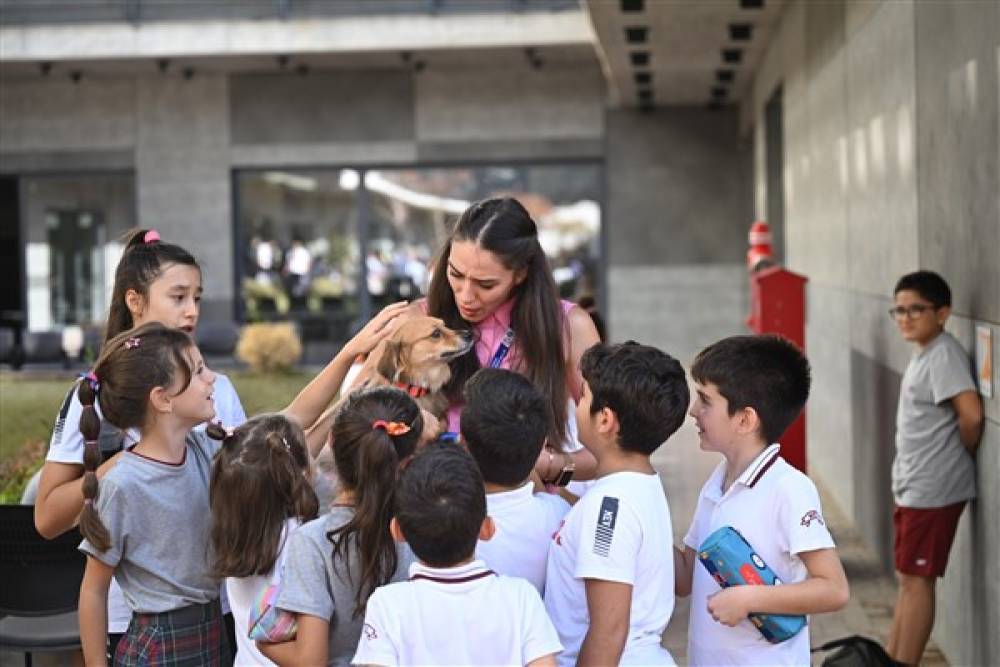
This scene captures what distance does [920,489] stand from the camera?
6.04 m

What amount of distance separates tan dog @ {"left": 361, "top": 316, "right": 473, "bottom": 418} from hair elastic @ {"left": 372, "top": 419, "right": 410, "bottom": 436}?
0.52m

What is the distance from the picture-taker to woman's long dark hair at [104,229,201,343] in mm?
4301

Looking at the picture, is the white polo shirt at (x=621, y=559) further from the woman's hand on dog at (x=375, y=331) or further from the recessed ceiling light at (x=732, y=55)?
the recessed ceiling light at (x=732, y=55)

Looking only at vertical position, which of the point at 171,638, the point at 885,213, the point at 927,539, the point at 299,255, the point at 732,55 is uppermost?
the point at 732,55

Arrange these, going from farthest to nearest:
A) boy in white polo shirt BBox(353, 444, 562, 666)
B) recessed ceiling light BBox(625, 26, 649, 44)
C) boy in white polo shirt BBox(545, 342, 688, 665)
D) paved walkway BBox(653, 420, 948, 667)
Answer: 1. recessed ceiling light BBox(625, 26, 649, 44)
2. paved walkway BBox(653, 420, 948, 667)
3. boy in white polo shirt BBox(545, 342, 688, 665)
4. boy in white polo shirt BBox(353, 444, 562, 666)

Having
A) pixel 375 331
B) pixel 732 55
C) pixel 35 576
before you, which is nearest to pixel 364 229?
pixel 732 55

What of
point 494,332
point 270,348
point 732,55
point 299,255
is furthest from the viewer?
point 299,255

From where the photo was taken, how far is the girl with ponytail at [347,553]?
322 cm

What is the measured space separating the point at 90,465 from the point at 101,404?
0.52 feet

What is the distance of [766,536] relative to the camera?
3.42 metres

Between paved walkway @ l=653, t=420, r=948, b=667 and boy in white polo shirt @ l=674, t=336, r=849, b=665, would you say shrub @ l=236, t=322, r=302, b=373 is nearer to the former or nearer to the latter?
paved walkway @ l=653, t=420, r=948, b=667

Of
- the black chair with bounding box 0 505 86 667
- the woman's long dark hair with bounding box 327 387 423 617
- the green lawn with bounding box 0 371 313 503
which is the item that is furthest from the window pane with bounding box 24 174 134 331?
the woman's long dark hair with bounding box 327 387 423 617

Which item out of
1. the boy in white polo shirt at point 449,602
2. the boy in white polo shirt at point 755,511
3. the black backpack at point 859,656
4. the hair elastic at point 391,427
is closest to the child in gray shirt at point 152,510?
the hair elastic at point 391,427

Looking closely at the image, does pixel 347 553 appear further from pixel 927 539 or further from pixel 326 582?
pixel 927 539
